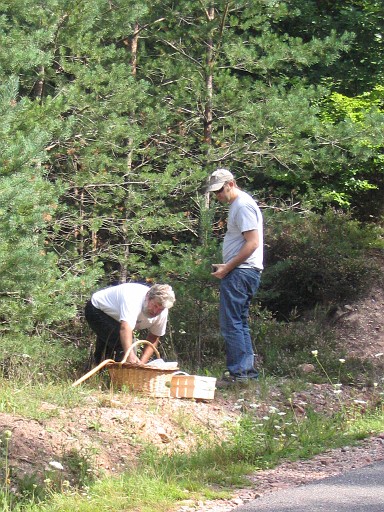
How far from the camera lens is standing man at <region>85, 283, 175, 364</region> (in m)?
8.32

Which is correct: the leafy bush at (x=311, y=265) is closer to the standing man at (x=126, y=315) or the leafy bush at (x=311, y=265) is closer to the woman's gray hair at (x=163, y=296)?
the standing man at (x=126, y=315)

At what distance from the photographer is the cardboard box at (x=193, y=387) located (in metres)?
8.10

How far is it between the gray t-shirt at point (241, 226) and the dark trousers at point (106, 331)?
3.94 feet

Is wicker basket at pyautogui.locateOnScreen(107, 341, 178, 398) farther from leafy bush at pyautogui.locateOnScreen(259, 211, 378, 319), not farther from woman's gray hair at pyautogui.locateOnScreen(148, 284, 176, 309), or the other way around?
leafy bush at pyautogui.locateOnScreen(259, 211, 378, 319)

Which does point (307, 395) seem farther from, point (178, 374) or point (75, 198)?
point (75, 198)

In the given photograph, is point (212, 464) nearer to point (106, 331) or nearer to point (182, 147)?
point (106, 331)

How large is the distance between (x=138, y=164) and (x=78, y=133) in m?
1.60

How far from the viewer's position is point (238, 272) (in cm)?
881

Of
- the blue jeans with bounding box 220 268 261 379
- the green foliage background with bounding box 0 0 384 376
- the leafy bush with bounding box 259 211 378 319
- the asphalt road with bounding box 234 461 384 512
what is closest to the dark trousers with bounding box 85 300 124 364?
the blue jeans with bounding box 220 268 261 379

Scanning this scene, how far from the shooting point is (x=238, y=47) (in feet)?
41.7

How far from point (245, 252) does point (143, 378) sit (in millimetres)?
1517

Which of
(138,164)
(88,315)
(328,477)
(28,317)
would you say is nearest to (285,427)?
(328,477)

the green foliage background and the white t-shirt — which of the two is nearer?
the white t-shirt

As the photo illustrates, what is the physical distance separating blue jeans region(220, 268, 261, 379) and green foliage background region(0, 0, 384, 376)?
230 centimetres
